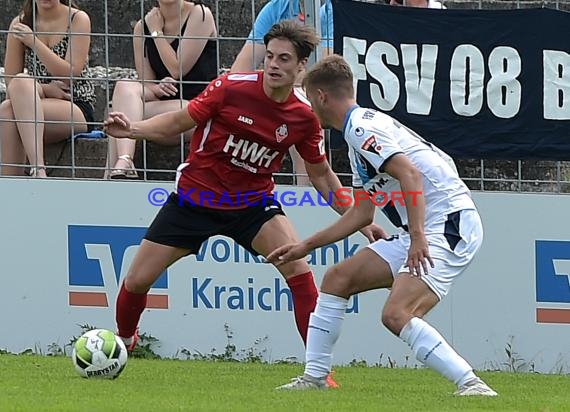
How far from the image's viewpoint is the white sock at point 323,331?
8.24m

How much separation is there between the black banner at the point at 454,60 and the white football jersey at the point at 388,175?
8.88ft

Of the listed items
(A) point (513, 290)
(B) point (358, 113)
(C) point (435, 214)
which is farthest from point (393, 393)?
(A) point (513, 290)

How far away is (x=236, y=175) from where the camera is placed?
9.41 meters

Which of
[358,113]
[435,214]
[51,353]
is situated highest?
[358,113]

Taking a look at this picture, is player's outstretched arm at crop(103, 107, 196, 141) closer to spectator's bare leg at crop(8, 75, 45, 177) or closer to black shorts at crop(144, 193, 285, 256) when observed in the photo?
black shorts at crop(144, 193, 285, 256)

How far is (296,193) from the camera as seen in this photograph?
1093cm

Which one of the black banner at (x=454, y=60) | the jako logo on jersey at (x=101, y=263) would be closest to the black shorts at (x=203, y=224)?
the jako logo on jersey at (x=101, y=263)

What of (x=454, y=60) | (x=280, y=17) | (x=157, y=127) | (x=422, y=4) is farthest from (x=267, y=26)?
(x=157, y=127)

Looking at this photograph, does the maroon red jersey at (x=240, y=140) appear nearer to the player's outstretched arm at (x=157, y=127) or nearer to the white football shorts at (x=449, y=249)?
the player's outstretched arm at (x=157, y=127)

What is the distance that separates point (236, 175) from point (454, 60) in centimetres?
238

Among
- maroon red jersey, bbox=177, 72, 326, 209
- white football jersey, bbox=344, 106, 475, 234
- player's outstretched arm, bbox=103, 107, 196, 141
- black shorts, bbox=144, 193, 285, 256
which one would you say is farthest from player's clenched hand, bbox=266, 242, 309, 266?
A: player's outstretched arm, bbox=103, 107, 196, 141

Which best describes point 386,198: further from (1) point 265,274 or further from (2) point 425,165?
(1) point 265,274

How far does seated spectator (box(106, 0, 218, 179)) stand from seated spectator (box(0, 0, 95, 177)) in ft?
1.25

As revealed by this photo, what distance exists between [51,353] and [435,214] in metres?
4.23
